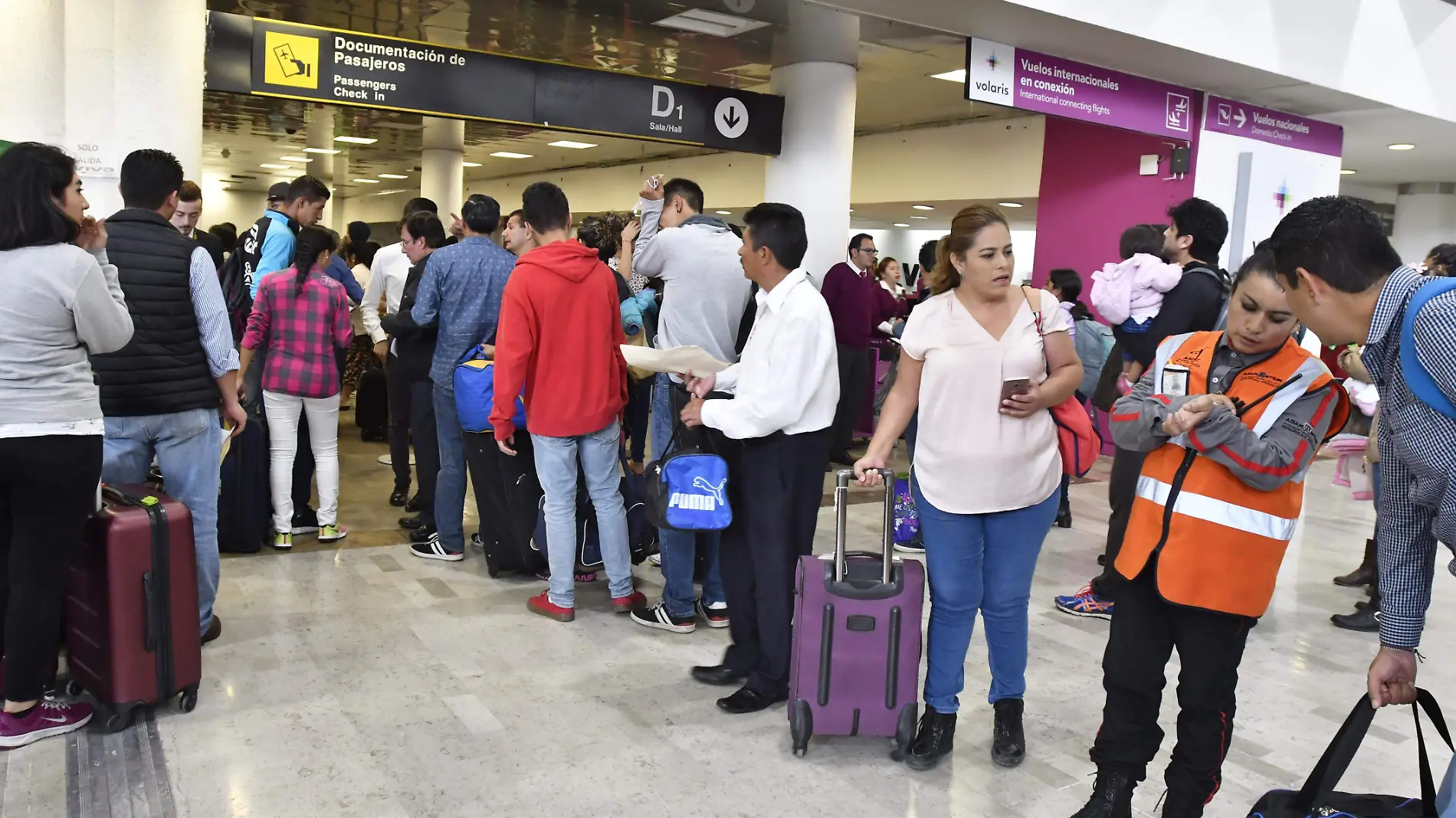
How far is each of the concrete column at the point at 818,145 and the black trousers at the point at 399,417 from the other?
10.6 ft

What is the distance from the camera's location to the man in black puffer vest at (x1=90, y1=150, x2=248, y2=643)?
3.11 m

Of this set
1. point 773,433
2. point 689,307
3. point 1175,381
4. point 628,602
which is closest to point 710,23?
point 689,307

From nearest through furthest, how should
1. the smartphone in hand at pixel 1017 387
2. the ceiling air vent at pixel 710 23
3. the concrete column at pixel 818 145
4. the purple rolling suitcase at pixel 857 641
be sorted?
the smartphone in hand at pixel 1017 387 → the purple rolling suitcase at pixel 857 641 → the ceiling air vent at pixel 710 23 → the concrete column at pixel 818 145

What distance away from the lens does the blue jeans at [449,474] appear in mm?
4664

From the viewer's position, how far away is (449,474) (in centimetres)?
472

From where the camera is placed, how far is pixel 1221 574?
2.16m

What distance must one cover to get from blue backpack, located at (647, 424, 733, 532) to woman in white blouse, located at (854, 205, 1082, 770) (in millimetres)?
475

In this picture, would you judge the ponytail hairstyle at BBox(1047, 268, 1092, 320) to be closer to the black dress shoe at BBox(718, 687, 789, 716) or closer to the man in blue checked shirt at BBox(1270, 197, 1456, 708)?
the black dress shoe at BBox(718, 687, 789, 716)

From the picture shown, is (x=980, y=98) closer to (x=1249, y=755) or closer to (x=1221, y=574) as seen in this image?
(x=1249, y=755)

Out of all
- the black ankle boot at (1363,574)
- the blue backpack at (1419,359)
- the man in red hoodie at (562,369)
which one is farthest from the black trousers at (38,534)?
the black ankle boot at (1363,574)

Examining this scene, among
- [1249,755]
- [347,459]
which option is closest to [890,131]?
[347,459]

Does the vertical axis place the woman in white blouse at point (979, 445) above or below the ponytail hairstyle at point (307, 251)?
below

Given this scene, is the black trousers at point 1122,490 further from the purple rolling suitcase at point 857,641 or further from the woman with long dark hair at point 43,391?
the woman with long dark hair at point 43,391

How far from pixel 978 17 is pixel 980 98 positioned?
0.61 meters
